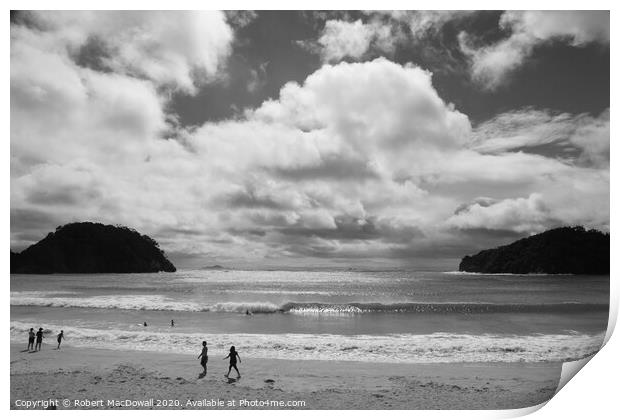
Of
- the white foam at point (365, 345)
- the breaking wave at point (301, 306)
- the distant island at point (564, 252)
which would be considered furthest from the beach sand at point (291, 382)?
the breaking wave at point (301, 306)

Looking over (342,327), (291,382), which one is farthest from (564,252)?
(291,382)

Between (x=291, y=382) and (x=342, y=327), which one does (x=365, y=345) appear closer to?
(x=291, y=382)

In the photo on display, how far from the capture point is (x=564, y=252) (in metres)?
13.6

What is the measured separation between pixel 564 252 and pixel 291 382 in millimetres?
11682

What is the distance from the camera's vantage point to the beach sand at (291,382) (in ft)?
21.3

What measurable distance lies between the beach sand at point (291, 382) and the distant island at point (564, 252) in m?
2.81

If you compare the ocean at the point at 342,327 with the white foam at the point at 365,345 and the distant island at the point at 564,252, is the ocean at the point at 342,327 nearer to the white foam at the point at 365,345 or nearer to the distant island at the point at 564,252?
the white foam at the point at 365,345

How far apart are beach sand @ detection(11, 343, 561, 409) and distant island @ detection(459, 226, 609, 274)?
2.81 m

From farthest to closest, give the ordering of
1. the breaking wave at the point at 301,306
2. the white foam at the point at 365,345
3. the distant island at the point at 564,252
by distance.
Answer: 1. the breaking wave at the point at 301,306
2. the white foam at the point at 365,345
3. the distant island at the point at 564,252

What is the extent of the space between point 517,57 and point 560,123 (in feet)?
5.30

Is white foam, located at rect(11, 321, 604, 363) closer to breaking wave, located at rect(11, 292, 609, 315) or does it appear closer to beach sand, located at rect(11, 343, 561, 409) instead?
beach sand, located at rect(11, 343, 561, 409)

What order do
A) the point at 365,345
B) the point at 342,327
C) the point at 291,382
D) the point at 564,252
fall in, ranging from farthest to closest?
the point at 564,252 < the point at 342,327 < the point at 365,345 < the point at 291,382
